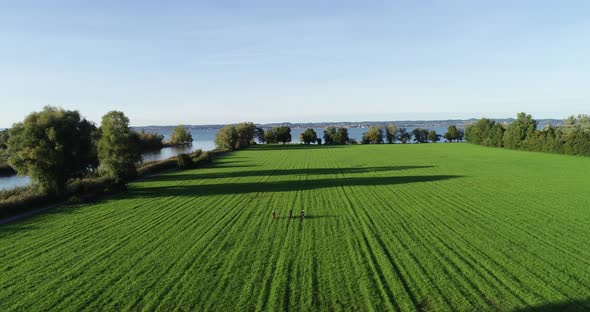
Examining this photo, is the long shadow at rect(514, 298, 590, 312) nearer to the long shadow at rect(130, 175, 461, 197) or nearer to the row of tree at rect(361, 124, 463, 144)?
the long shadow at rect(130, 175, 461, 197)

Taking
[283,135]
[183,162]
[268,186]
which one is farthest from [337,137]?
[268,186]

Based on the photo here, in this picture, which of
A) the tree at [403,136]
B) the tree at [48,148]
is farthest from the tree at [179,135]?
the tree at [48,148]

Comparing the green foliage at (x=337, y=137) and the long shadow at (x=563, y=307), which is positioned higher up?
the green foliage at (x=337, y=137)

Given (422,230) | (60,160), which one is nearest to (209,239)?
(422,230)

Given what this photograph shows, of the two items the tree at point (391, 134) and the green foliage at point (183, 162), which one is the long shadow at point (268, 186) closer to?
the green foliage at point (183, 162)

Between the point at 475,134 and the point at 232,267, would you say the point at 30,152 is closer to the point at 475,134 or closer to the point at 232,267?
the point at 232,267

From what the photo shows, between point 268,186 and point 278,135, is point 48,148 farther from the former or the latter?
point 278,135
